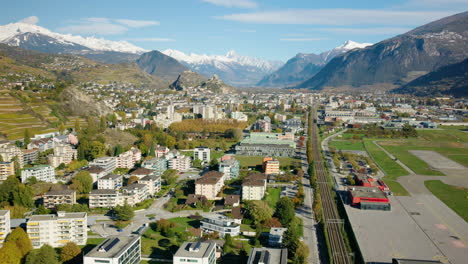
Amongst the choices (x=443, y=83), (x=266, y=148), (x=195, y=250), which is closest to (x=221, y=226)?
(x=195, y=250)

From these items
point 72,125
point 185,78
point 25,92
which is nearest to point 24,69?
point 25,92

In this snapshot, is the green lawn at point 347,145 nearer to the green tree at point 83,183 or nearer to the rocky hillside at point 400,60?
the green tree at point 83,183

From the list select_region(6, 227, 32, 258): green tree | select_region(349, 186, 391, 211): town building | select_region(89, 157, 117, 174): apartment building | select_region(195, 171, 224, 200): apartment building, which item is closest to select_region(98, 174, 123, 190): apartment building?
select_region(89, 157, 117, 174): apartment building

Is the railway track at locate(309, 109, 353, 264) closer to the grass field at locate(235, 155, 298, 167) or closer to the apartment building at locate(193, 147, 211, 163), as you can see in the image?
the grass field at locate(235, 155, 298, 167)

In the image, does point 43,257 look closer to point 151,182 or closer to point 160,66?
point 151,182

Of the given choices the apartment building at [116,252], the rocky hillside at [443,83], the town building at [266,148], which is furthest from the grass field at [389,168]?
the rocky hillside at [443,83]

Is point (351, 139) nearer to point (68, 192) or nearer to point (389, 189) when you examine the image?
point (389, 189)
